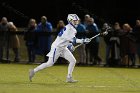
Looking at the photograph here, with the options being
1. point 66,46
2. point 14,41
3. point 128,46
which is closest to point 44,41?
→ point 14,41

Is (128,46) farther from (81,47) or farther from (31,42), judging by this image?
(31,42)

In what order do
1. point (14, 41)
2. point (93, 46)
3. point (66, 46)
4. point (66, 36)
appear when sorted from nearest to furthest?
point (66, 36) < point (66, 46) < point (93, 46) < point (14, 41)

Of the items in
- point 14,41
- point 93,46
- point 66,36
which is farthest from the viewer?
point 14,41

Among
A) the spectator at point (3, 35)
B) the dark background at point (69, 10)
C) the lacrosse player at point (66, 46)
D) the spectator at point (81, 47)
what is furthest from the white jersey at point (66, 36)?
the dark background at point (69, 10)

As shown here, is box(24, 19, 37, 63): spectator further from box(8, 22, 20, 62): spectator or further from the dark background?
the dark background

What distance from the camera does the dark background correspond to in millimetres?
31000

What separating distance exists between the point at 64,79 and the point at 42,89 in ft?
11.2

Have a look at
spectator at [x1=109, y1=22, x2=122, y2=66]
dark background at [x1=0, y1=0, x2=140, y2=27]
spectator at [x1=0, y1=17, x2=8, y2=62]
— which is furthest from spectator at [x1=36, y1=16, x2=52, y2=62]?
dark background at [x1=0, y1=0, x2=140, y2=27]

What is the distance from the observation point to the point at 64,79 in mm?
18312

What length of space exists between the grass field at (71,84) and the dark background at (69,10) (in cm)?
757

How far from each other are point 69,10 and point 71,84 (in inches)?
596

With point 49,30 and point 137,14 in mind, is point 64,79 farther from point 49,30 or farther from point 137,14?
point 137,14

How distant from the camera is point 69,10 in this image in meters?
31.3

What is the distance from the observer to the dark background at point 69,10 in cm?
3100
